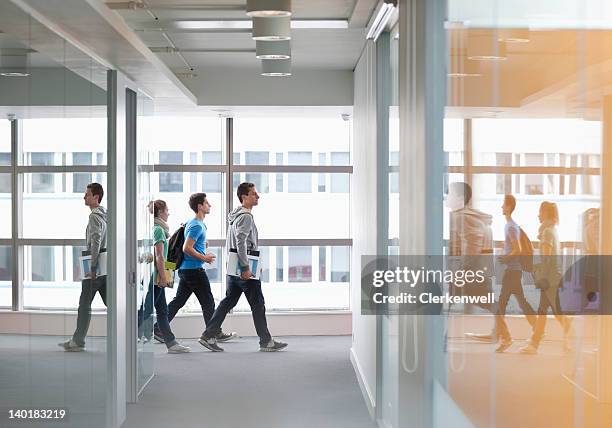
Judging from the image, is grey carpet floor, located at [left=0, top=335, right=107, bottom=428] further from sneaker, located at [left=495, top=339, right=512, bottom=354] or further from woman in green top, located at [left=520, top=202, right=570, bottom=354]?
woman in green top, located at [left=520, top=202, right=570, bottom=354]

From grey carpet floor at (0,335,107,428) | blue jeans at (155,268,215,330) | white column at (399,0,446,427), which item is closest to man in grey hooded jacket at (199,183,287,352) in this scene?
blue jeans at (155,268,215,330)

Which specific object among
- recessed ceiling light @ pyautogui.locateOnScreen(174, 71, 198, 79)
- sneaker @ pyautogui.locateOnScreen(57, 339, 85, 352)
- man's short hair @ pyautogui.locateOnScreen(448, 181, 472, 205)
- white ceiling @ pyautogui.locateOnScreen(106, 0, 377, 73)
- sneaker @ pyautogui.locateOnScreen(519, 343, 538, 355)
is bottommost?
sneaker @ pyautogui.locateOnScreen(57, 339, 85, 352)

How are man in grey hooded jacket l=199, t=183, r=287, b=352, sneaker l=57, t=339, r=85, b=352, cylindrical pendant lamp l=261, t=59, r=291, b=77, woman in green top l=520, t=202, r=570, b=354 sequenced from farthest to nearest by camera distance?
man in grey hooded jacket l=199, t=183, r=287, b=352 < cylindrical pendant lamp l=261, t=59, r=291, b=77 < sneaker l=57, t=339, r=85, b=352 < woman in green top l=520, t=202, r=570, b=354

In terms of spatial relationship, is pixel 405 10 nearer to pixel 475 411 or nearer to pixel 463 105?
pixel 463 105

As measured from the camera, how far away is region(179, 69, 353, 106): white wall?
11094mm

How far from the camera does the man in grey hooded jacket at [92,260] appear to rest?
6.13 metres

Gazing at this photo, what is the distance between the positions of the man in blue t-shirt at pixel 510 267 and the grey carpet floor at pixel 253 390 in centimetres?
479

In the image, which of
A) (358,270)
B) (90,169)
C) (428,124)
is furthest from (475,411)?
(358,270)

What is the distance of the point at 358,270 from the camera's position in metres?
9.75

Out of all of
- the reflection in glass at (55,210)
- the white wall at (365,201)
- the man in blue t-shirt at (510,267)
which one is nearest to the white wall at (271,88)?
the white wall at (365,201)

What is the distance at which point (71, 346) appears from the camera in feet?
19.1

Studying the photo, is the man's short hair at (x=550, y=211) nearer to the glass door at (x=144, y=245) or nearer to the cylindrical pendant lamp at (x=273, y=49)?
the cylindrical pendant lamp at (x=273, y=49)

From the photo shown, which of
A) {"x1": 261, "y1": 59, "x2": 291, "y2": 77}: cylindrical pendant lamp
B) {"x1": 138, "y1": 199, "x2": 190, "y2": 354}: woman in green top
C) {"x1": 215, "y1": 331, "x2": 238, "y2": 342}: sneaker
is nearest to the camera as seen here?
{"x1": 261, "y1": 59, "x2": 291, "y2": 77}: cylindrical pendant lamp

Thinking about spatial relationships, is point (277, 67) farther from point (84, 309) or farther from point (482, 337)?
point (482, 337)
